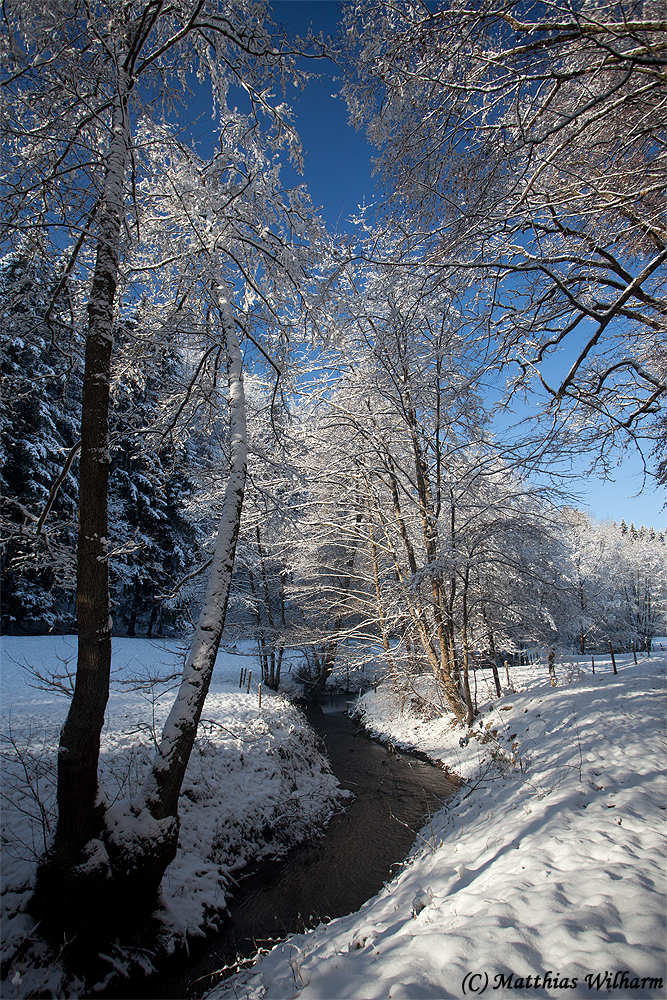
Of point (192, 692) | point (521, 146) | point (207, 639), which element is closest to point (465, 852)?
point (192, 692)

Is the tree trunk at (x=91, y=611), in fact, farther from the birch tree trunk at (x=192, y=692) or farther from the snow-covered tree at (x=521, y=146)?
the snow-covered tree at (x=521, y=146)

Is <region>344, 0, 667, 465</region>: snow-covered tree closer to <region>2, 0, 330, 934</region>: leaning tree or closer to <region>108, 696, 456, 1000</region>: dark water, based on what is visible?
<region>2, 0, 330, 934</region>: leaning tree

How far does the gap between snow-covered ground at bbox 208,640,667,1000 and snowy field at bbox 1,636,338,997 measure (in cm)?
149

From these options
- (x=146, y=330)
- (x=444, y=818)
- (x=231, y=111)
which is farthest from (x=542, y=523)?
(x=231, y=111)

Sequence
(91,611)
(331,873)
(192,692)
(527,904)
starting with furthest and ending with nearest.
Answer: (331,873), (192,692), (91,611), (527,904)

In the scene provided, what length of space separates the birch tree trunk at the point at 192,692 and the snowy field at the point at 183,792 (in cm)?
23

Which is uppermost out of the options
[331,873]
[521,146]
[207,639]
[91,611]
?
[521,146]

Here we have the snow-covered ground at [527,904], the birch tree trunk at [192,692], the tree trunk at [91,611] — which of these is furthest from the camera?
the birch tree trunk at [192,692]

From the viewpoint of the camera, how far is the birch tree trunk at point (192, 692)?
377 cm

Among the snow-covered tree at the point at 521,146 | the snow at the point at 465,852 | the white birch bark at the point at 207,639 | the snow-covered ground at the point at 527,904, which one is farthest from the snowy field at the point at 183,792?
the snow-covered tree at the point at 521,146

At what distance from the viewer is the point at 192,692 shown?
408 cm

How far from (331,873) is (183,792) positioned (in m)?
2.16

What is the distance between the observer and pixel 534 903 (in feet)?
7.90

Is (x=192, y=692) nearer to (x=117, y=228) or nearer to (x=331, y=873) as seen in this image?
(x=331, y=873)
